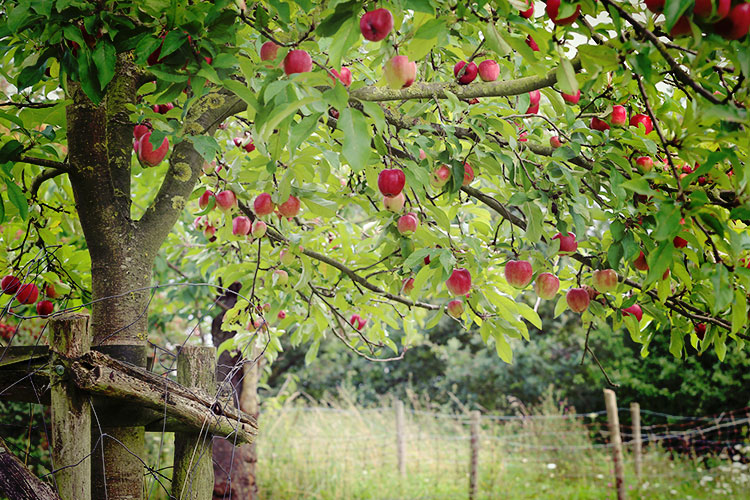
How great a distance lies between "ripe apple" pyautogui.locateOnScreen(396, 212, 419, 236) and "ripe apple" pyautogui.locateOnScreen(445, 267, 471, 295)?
0.60ft

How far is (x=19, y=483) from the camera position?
3.35 ft

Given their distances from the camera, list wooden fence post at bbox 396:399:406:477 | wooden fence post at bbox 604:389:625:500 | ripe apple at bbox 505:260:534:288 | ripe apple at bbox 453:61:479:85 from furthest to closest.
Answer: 1. wooden fence post at bbox 396:399:406:477
2. wooden fence post at bbox 604:389:625:500
3. ripe apple at bbox 505:260:534:288
4. ripe apple at bbox 453:61:479:85

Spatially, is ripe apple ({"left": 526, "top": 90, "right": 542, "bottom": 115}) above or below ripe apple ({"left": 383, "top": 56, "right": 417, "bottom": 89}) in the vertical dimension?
above

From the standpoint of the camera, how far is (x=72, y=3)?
119cm

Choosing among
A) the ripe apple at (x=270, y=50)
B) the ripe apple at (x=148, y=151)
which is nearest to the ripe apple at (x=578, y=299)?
the ripe apple at (x=270, y=50)

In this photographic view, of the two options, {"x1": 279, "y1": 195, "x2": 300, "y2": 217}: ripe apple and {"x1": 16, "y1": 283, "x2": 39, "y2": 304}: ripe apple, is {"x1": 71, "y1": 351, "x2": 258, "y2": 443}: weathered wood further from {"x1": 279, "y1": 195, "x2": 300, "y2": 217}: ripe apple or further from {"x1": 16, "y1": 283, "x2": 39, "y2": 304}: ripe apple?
{"x1": 16, "y1": 283, "x2": 39, "y2": 304}: ripe apple

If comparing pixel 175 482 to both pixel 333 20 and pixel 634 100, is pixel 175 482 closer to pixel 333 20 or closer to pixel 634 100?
pixel 333 20

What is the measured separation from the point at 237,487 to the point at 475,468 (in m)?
2.53

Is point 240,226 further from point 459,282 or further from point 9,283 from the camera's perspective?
point 459,282

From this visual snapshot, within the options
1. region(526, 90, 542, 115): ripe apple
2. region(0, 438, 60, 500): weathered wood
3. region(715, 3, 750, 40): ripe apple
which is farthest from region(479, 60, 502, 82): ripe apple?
region(0, 438, 60, 500): weathered wood

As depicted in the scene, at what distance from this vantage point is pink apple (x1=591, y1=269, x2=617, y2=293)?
5.48ft

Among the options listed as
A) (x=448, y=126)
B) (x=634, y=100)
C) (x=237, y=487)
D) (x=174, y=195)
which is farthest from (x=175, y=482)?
(x=237, y=487)

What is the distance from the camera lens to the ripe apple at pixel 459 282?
167cm

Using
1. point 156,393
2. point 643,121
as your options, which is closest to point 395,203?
point 643,121
